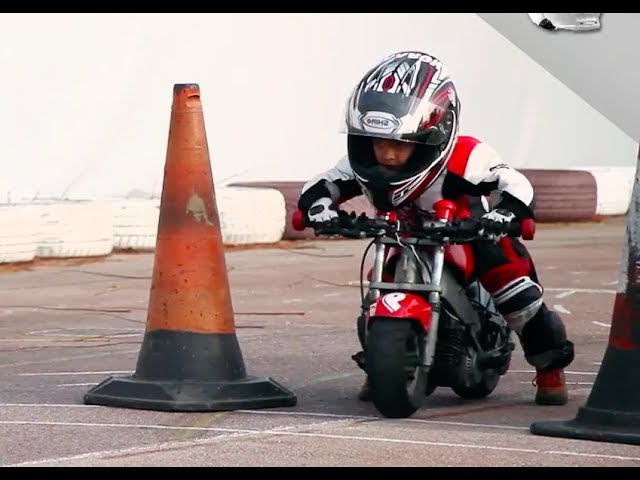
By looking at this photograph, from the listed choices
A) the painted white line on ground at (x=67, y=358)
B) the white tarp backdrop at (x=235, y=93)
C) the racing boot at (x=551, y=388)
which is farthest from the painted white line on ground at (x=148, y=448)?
the white tarp backdrop at (x=235, y=93)

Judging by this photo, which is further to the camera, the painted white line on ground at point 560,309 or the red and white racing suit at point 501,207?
the painted white line on ground at point 560,309

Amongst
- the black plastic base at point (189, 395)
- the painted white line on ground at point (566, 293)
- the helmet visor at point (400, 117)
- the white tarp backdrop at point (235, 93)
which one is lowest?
the black plastic base at point (189, 395)

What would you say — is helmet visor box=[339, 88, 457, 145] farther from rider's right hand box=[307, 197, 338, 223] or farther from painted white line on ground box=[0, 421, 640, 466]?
painted white line on ground box=[0, 421, 640, 466]

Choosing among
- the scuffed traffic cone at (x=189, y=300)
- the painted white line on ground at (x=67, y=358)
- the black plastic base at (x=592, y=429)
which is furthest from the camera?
the painted white line on ground at (x=67, y=358)

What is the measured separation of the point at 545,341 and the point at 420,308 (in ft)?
2.84

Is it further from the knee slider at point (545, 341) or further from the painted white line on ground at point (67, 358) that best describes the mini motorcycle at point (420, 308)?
the painted white line on ground at point (67, 358)

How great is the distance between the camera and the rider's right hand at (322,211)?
21.9 feet

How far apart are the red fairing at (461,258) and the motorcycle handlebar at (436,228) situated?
237 millimetres

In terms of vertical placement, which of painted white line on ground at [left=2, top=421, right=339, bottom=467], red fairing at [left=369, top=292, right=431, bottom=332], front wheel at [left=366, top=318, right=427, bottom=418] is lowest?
painted white line on ground at [left=2, top=421, right=339, bottom=467]

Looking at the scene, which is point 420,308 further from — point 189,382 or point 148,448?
point 148,448

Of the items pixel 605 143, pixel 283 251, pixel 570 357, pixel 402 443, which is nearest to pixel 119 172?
pixel 283 251

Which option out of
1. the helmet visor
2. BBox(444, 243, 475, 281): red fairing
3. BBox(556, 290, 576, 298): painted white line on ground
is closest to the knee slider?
BBox(444, 243, 475, 281): red fairing

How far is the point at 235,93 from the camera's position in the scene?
17.0m

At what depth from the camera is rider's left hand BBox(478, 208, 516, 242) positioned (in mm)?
6332
